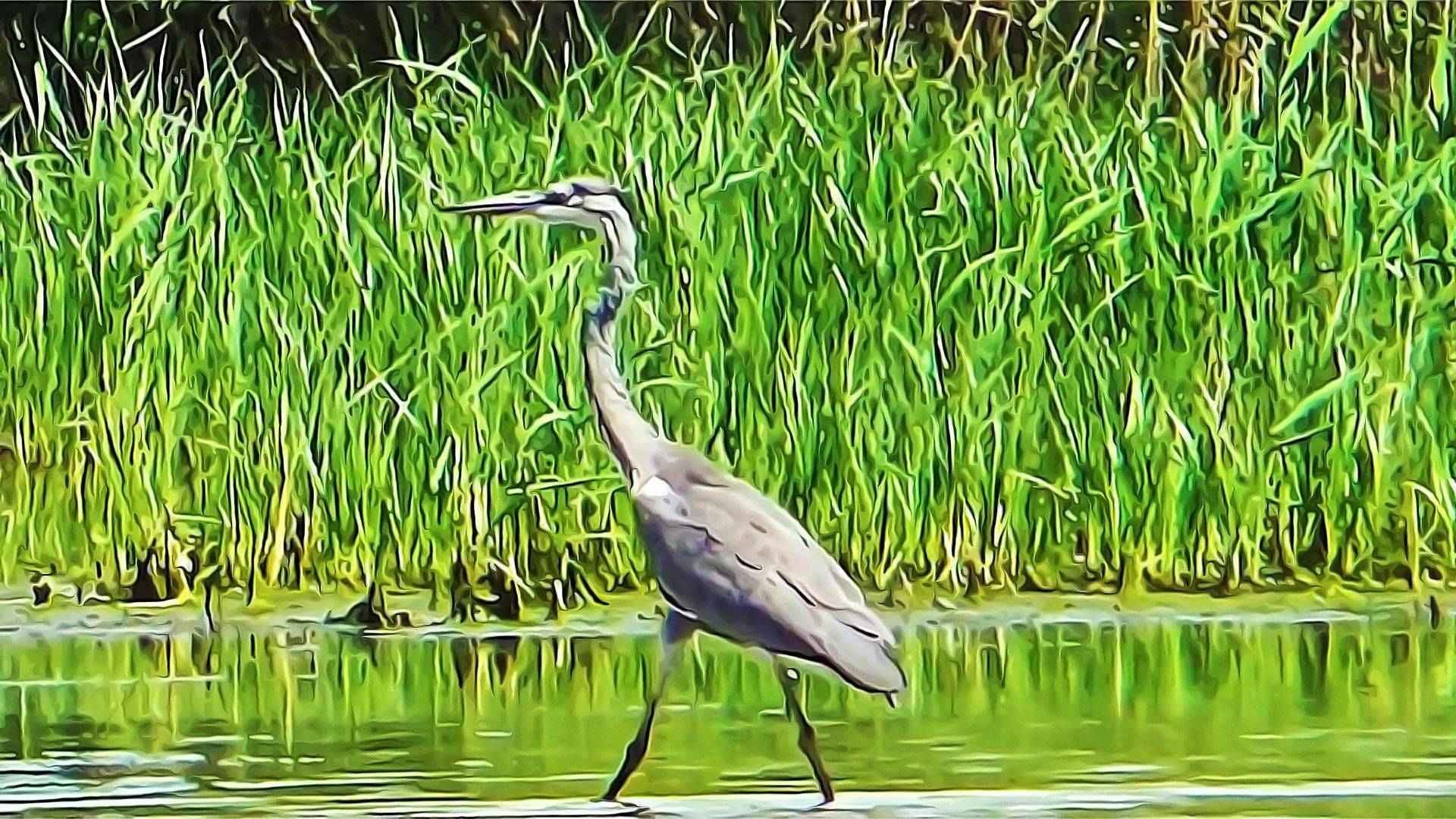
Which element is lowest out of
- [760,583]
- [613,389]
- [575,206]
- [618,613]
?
[618,613]

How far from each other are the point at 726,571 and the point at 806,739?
26 centimetres

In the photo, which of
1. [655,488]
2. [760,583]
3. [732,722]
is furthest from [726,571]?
[732,722]

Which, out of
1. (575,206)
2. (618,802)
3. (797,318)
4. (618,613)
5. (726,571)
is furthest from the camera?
(797,318)

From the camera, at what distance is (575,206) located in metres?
3.87

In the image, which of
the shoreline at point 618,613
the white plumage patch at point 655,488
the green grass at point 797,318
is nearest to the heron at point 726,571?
the white plumage patch at point 655,488

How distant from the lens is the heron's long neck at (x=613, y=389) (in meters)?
3.66

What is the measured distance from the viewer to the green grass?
195 inches

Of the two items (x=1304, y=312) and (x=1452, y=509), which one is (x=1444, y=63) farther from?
(x=1452, y=509)

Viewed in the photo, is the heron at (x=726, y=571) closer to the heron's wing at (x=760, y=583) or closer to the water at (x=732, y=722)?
the heron's wing at (x=760, y=583)

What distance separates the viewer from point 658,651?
4.51 metres

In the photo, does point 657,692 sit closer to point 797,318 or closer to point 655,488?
point 655,488

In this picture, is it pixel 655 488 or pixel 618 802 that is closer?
pixel 618 802

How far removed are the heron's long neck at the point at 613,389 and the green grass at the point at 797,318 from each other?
1099mm

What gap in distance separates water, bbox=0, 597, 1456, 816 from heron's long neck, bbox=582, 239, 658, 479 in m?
0.45
